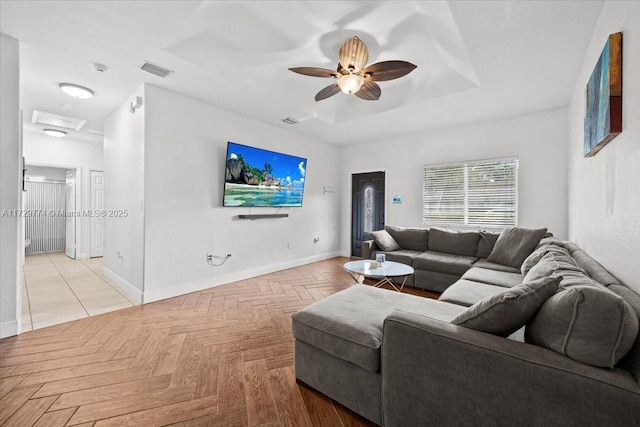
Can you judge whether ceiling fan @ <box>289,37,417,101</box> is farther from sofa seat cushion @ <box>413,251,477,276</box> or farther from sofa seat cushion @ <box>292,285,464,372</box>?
sofa seat cushion @ <box>413,251,477,276</box>

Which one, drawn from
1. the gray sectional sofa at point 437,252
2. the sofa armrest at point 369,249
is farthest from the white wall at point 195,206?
the gray sectional sofa at point 437,252

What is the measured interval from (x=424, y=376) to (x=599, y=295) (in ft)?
2.34

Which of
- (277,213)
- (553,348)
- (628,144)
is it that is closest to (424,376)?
(553,348)

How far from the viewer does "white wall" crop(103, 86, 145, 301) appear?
333cm

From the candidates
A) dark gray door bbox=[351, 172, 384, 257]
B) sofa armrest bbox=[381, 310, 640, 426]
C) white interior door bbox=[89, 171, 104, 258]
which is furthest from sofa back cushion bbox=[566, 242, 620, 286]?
white interior door bbox=[89, 171, 104, 258]

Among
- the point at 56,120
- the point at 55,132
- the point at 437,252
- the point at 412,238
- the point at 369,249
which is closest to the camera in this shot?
the point at 437,252

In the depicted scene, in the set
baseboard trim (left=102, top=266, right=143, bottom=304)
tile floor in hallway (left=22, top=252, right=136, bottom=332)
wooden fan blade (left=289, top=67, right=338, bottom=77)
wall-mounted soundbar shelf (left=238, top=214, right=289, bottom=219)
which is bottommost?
tile floor in hallway (left=22, top=252, right=136, bottom=332)

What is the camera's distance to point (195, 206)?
371 cm

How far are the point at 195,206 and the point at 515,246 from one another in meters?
4.21

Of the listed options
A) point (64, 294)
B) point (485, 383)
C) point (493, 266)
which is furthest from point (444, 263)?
point (64, 294)

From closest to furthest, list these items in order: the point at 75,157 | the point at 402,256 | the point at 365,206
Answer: the point at 402,256 < the point at 75,157 < the point at 365,206

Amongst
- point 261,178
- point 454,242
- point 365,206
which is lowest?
point 454,242

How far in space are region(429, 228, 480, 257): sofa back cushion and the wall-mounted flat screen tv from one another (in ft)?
8.19

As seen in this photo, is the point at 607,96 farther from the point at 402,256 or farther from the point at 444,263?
the point at 402,256
